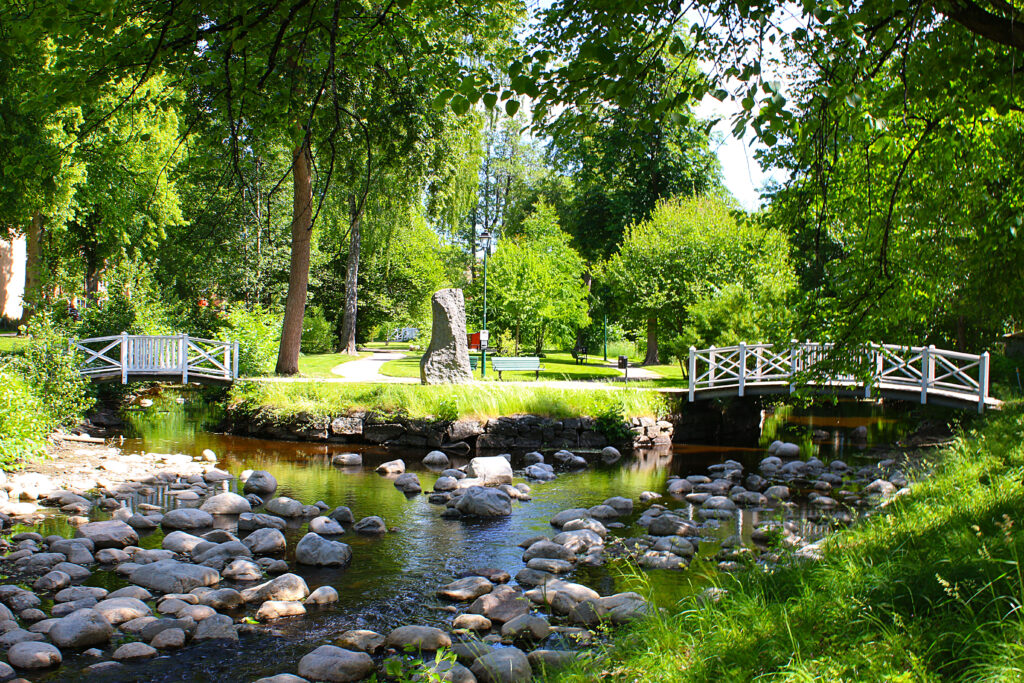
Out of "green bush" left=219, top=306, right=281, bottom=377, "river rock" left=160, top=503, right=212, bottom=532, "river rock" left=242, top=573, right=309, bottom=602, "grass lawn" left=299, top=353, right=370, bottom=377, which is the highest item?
"green bush" left=219, top=306, right=281, bottom=377

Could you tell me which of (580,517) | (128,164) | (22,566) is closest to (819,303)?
(580,517)

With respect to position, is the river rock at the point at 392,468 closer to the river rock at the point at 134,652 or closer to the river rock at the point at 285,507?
the river rock at the point at 285,507

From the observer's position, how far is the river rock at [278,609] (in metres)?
5.96

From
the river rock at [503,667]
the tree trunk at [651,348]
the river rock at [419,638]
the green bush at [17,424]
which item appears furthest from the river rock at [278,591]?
the tree trunk at [651,348]

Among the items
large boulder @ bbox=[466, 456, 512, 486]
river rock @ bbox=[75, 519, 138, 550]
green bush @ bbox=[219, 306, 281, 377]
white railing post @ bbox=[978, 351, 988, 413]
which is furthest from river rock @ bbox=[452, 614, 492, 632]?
green bush @ bbox=[219, 306, 281, 377]

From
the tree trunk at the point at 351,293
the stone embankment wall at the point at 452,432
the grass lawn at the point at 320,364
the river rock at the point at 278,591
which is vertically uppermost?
the tree trunk at the point at 351,293

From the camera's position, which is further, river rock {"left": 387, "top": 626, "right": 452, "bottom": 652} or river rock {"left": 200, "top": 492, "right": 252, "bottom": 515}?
river rock {"left": 200, "top": 492, "right": 252, "bottom": 515}

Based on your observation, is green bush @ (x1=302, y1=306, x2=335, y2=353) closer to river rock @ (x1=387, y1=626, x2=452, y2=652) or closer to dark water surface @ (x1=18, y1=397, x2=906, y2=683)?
dark water surface @ (x1=18, y1=397, x2=906, y2=683)

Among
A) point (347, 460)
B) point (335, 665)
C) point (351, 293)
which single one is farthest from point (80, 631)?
point (351, 293)

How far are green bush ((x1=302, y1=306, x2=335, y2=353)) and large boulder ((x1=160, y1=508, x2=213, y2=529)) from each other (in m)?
23.0

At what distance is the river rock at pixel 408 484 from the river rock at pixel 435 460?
1.99m

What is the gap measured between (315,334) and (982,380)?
24.4 metres

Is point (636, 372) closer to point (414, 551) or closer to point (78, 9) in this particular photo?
point (414, 551)

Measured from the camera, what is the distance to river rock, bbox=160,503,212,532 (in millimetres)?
8656
